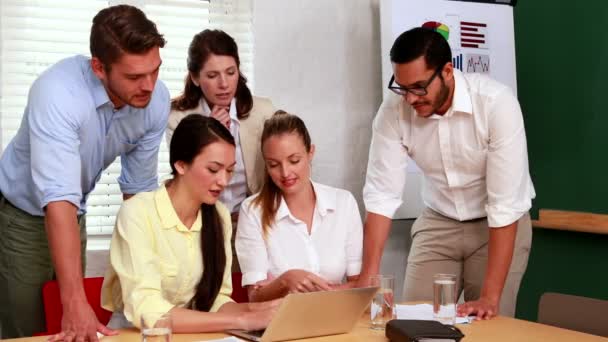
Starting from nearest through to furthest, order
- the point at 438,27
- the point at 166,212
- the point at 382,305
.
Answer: the point at 382,305 → the point at 166,212 → the point at 438,27

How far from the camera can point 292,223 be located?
2.72 meters

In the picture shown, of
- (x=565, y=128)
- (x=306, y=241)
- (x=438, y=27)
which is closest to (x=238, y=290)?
(x=306, y=241)

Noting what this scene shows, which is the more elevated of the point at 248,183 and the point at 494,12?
the point at 494,12

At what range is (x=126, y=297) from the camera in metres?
2.15

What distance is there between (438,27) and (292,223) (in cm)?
157

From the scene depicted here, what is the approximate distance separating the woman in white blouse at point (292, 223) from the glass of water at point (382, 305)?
1.47 feet

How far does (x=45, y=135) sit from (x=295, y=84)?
5.95 feet

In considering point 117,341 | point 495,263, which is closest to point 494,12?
point 495,263

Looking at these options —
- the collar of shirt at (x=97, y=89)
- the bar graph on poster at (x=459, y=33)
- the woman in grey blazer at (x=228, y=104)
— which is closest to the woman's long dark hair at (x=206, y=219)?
the collar of shirt at (x=97, y=89)

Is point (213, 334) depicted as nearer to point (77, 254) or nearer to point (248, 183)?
point (77, 254)

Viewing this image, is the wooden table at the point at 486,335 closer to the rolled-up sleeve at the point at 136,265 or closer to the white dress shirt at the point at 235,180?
the rolled-up sleeve at the point at 136,265

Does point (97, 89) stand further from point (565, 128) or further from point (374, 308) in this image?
point (565, 128)

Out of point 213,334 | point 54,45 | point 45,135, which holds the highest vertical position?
point 54,45

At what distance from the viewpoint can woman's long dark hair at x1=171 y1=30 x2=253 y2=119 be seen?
287 cm
